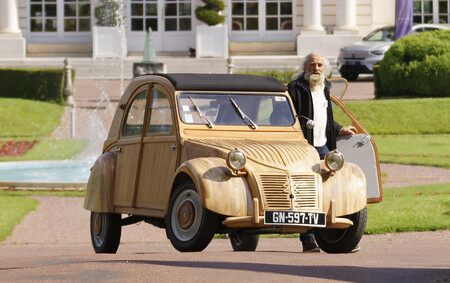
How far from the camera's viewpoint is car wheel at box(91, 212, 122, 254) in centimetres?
959

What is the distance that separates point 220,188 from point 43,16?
35.7 meters

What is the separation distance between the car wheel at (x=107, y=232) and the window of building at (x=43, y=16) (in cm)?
3327

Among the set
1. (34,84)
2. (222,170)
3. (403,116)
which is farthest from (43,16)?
(222,170)

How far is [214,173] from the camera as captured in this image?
26.3 ft

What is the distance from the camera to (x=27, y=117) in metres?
27.2

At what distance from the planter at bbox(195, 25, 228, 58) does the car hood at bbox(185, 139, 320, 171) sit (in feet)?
103

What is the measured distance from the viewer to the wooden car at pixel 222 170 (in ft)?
26.4

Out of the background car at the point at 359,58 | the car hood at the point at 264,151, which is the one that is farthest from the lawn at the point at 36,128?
the car hood at the point at 264,151

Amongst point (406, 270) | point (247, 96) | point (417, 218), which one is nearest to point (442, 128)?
point (417, 218)

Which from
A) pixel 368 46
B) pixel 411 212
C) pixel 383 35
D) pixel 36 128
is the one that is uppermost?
pixel 383 35

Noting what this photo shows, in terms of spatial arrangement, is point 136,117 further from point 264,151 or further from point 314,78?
point 264,151

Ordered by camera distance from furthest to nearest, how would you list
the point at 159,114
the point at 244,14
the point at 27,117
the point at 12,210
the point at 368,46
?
the point at 244,14, the point at 368,46, the point at 27,117, the point at 12,210, the point at 159,114

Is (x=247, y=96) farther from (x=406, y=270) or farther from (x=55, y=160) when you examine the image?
(x=55, y=160)

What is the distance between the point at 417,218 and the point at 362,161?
114 inches
